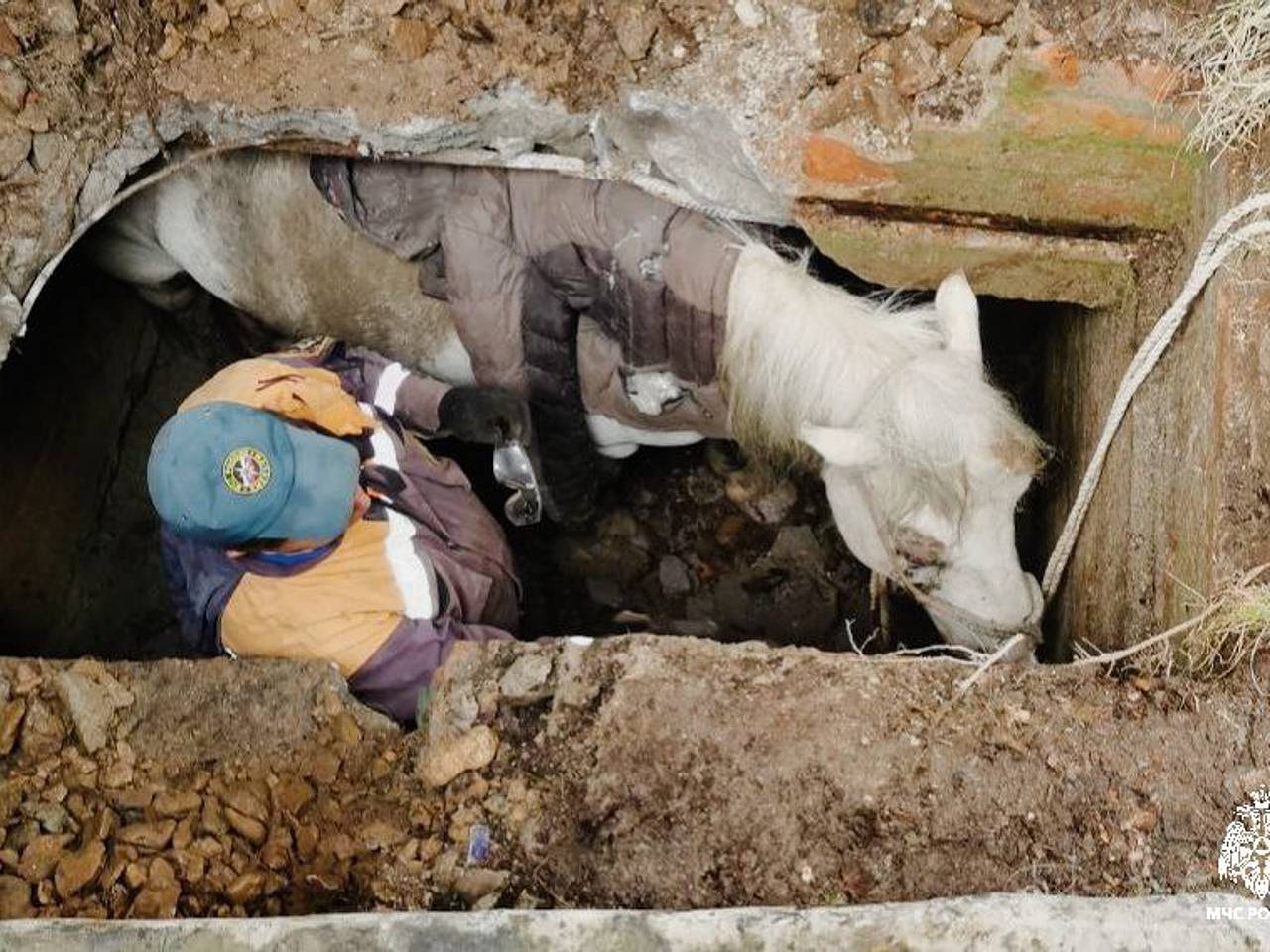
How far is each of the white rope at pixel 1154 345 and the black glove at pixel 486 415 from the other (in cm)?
159

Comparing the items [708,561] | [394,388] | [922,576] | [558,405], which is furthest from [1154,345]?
[394,388]

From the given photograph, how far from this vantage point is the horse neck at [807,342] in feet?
9.93

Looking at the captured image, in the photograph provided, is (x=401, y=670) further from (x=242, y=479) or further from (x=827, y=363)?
(x=827, y=363)

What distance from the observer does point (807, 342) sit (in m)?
3.06

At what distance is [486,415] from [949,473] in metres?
1.33

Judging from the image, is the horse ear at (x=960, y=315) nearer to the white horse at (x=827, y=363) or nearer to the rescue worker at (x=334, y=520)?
the white horse at (x=827, y=363)

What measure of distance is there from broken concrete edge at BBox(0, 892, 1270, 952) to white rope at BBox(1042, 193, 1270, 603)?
4.50ft

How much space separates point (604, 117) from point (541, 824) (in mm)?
1766

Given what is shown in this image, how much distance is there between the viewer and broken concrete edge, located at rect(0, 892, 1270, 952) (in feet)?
6.62

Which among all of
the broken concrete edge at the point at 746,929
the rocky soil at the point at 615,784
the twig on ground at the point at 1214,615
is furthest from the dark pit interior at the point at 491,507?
the broken concrete edge at the point at 746,929

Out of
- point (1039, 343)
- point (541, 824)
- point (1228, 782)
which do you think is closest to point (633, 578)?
point (1039, 343)

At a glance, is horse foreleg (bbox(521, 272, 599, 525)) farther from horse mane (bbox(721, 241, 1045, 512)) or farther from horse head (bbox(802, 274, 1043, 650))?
horse head (bbox(802, 274, 1043, 650))

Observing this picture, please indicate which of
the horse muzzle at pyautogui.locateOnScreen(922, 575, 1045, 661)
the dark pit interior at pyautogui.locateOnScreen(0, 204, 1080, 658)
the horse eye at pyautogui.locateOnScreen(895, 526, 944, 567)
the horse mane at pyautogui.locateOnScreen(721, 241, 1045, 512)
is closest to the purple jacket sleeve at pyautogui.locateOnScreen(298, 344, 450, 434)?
the dark pit interior at pyautogui.locateOnScreen(0, 204, 1080, 658)

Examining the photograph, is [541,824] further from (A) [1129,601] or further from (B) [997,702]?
(A) [1129,601]
